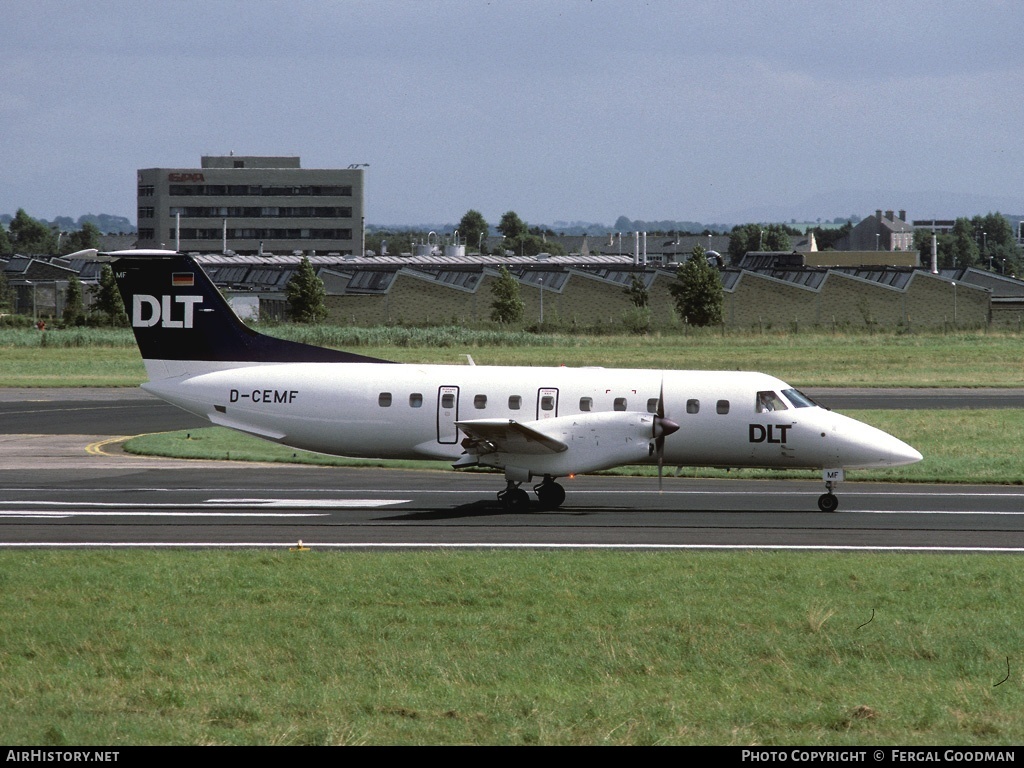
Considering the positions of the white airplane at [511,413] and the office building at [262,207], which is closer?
the white airplane at [511,413]

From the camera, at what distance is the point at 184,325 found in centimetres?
→ 2702

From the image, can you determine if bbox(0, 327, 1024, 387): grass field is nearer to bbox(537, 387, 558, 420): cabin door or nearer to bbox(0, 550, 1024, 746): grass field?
bbox(537, 387, 558, 420): cabin door

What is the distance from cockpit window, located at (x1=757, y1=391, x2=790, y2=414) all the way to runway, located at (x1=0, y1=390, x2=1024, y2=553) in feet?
7.08

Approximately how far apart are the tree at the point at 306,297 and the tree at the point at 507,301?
15.6 metres

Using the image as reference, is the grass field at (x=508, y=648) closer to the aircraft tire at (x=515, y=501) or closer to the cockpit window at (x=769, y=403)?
the aircraft tire at (x=515, y=501)

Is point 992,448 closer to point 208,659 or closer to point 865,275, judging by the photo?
point 208,659

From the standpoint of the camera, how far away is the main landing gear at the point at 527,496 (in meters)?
24.9

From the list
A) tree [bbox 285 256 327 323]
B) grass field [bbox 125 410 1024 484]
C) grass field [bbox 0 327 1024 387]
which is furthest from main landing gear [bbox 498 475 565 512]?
tree [bbox 285 256 327 323]

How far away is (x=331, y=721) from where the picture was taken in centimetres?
1048

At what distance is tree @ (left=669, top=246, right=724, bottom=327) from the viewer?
99.6m

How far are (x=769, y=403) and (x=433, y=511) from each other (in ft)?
24.7

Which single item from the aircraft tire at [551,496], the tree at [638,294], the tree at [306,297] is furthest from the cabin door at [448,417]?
the tree at [638,294]

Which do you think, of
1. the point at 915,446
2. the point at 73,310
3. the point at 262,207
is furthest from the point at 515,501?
the point at 262,207
